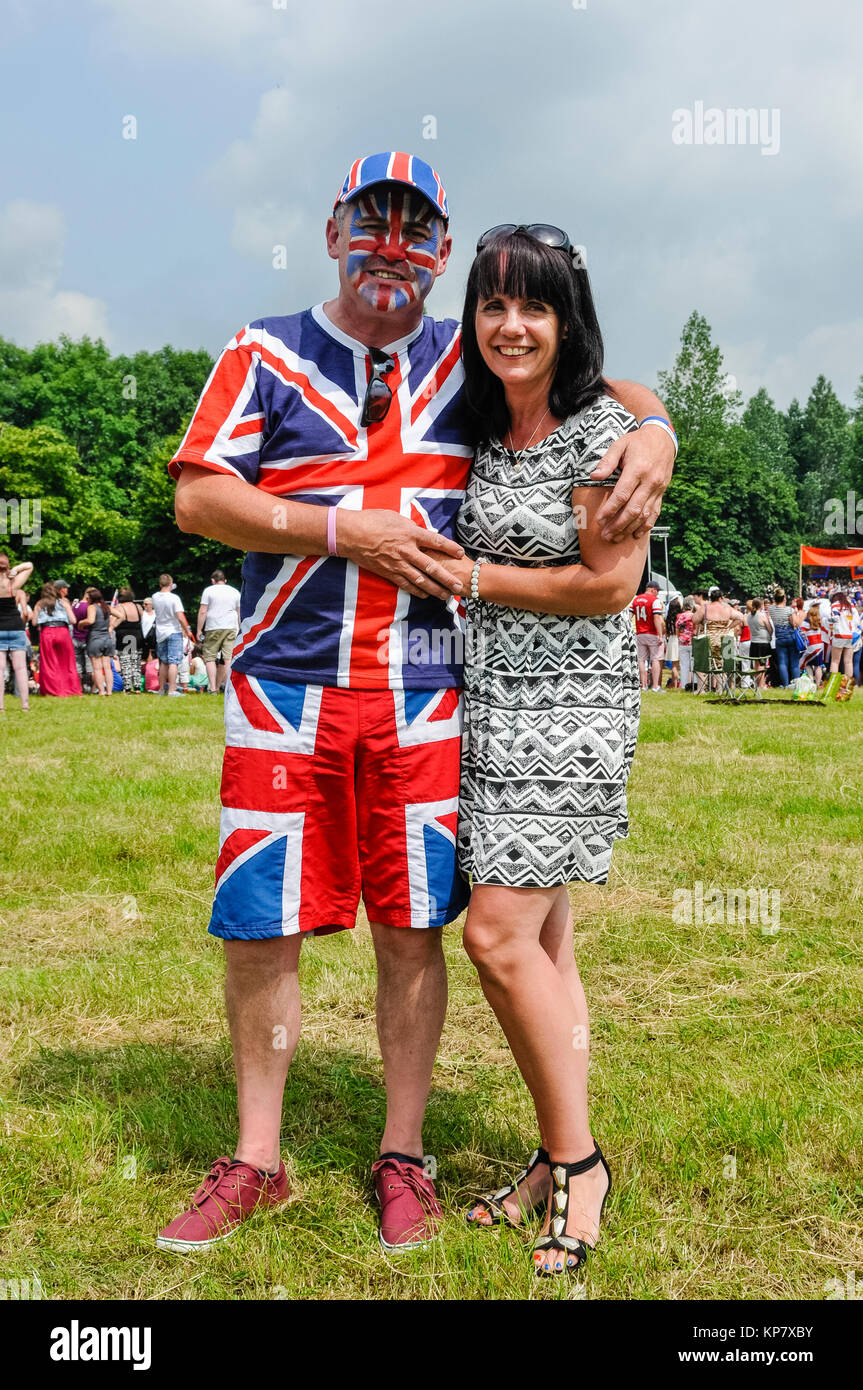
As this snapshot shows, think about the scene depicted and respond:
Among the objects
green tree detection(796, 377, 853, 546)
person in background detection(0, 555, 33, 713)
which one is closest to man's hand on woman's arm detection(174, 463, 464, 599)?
person in background detection(0, 555, 33, 713)

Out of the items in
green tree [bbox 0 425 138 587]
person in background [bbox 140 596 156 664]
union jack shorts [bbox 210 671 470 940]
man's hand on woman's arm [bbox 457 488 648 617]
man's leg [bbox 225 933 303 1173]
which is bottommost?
man's leg [bbox 225 933 303 1173]

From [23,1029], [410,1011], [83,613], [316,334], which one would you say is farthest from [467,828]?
[83,613]

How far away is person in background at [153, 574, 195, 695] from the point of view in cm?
1936

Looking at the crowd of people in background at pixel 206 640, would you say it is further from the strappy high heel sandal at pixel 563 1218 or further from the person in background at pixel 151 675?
the strappy high heel sandal at pixel 563 1218

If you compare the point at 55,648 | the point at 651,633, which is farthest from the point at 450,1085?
the point at 651,633

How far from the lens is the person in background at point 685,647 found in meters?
24.2

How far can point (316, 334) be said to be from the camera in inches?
109

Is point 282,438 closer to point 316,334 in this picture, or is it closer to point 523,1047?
point 316,334

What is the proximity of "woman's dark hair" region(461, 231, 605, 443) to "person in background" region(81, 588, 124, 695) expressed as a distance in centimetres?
1851

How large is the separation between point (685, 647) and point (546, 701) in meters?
22.2

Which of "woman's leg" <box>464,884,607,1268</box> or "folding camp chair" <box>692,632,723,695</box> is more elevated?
"folding camp chair" <box>692,632,723,695</box>

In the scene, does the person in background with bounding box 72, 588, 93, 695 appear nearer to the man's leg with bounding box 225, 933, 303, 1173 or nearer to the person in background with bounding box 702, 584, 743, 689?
the person in background with bounding box 702, 584, 743, 689

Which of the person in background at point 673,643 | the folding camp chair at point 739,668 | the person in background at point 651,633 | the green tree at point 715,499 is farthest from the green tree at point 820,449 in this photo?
the folding camp chair at point 739,668

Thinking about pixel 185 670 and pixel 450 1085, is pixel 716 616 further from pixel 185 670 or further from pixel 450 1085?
pixel 450 1085
